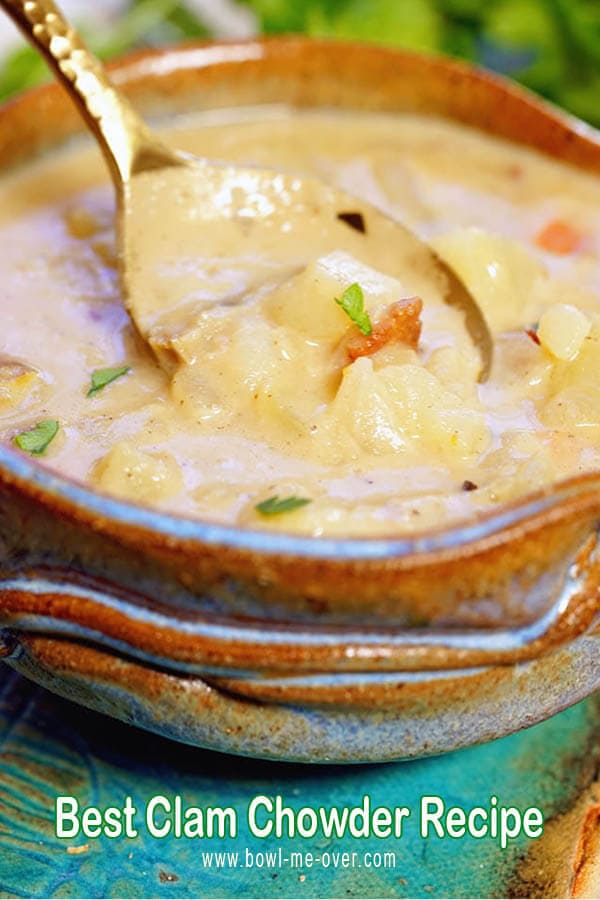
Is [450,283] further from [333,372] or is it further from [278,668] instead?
[278,668]

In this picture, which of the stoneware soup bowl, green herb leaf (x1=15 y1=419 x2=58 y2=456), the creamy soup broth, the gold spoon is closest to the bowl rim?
the stoneware soup bowl

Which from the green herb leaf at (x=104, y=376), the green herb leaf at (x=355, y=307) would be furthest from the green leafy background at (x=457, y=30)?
the green herb leaf at (x=355, y=307)

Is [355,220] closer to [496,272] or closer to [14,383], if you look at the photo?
[496,272]

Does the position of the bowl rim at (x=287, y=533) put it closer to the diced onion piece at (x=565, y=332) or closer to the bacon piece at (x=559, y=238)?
the diced onion piece at (x=565, y=332)

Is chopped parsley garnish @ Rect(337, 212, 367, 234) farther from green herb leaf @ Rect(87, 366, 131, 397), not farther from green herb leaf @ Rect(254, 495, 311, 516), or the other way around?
green herb leaf @ Rect(254, 495, 311, 516)

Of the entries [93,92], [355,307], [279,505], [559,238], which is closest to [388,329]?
[355,307]

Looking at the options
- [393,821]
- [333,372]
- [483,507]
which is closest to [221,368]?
[333,372]
